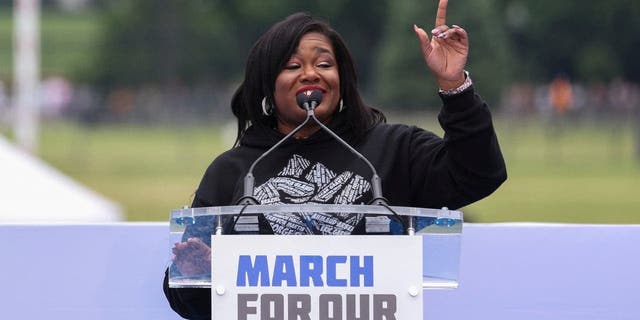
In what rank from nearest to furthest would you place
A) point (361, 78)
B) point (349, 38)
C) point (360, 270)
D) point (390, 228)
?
1. point (360, 270)
2. point (390, 228)
3. point (361, 78)
4. point (349, 38)

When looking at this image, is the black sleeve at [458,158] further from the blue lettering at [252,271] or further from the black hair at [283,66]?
the blue lettering at [252,271]

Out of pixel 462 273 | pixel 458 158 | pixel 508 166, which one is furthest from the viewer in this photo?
pixel 508 166

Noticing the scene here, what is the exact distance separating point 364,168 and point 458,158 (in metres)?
0.25

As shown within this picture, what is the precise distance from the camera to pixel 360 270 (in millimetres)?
3055

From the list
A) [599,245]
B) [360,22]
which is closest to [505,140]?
[360,22]

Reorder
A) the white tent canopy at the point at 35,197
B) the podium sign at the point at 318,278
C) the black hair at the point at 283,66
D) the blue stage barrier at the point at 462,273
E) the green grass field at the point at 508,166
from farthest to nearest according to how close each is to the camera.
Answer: the green grass field at the point at 508,166 < the white tent canopy at the point at 35,197 < the blue stage barrier at the point at 462,273 < the black hair at the point at 283,66 < the podium sign at the point at 318,278

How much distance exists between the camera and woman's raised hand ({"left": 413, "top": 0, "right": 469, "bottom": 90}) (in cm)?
334

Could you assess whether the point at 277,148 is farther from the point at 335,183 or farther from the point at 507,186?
the point at 507,186

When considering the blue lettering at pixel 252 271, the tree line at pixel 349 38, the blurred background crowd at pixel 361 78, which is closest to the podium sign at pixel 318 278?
the blue lettering at pixel 252 271

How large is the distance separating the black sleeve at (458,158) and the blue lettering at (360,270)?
48 cm

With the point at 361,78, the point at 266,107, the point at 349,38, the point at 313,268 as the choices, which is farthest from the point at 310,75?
the point at 349,38

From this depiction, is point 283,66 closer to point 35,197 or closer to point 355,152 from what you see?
point 355,152

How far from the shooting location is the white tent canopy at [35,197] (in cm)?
988

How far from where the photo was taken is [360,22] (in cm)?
6825
